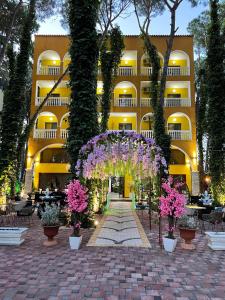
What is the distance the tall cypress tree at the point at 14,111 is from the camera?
14633 mm

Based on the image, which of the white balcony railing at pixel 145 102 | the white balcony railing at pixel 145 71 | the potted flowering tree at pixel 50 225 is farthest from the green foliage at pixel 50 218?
the white balcony railing at pixel 145 71

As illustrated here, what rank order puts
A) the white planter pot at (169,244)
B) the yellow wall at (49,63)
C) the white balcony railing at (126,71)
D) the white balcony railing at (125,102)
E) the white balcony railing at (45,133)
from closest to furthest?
the white planter pot at (169,244) → the white balcony railing at (45,133) → the white balcony railing at (125,102) → the white balcony railing at (126,71) → the yellow wall at (49,63)

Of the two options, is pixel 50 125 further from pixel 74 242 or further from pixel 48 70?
pixel 74 242

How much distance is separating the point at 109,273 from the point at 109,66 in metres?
17.3

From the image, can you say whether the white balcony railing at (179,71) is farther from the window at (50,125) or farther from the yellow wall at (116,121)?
the window at (50,125)

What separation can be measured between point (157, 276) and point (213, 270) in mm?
1290

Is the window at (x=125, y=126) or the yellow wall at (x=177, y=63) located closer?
the window at (x=125, y=126)

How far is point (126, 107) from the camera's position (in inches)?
926

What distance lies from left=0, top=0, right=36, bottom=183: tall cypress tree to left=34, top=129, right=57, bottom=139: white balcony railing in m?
7.42

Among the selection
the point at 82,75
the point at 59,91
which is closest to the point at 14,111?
the point at 82,75

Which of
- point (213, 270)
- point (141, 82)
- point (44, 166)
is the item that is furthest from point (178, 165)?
point (213, 270)

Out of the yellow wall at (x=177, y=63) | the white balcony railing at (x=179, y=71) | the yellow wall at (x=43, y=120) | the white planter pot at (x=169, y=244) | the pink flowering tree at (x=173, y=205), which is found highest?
the yellow wall at (x=177, y=63)

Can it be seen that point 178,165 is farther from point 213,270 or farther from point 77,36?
point 213,270

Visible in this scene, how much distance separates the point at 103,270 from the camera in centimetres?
566
